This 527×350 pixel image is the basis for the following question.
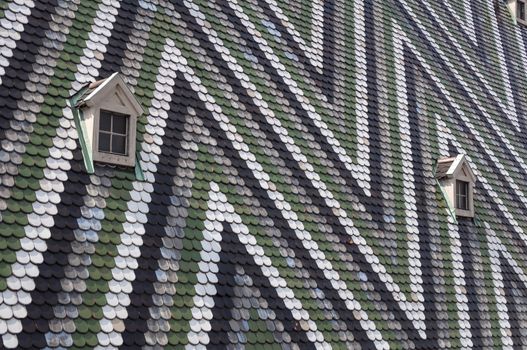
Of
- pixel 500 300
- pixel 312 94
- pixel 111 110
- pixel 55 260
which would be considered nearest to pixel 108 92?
pixel 111 110

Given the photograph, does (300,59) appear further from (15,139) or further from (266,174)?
(15,139)

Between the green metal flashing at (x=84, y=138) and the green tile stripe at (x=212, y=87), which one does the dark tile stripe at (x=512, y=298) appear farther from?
the green metal flashing at (x=84, y=138)

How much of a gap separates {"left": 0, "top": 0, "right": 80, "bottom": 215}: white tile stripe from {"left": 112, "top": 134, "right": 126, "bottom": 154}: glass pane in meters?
0.77

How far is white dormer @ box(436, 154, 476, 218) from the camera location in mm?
13363

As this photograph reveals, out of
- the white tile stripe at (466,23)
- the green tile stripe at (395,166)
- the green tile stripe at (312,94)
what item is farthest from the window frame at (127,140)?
the white tile stripe at (466,23)

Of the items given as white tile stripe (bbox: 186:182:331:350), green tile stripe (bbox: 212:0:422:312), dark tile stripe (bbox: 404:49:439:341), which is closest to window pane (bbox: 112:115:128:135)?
white tile stripe (bbox: 186:182:331:350)

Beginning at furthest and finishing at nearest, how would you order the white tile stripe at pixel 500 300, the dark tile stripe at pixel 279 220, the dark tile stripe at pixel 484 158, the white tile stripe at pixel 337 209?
the dark tile stripe at pixel 484 158 → the white tile stripe at pixel 500 300 → the white tile stripe at pixel 337 209 → the dark tile stripe at pixel 279 220

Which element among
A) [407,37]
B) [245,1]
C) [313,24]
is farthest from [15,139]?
[407,37]

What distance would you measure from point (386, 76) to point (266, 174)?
4066mm

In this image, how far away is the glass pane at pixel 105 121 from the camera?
30.8 feet

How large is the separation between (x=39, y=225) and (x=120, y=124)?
1584 millimetres

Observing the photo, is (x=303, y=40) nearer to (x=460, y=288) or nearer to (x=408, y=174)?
(x=408, y=174)

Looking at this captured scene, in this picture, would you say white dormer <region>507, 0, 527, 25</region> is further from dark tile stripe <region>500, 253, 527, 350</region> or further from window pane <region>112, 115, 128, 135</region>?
window pane <region>112, 115, 128, 135</region>

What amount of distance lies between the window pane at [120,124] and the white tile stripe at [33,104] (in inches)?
27.1
